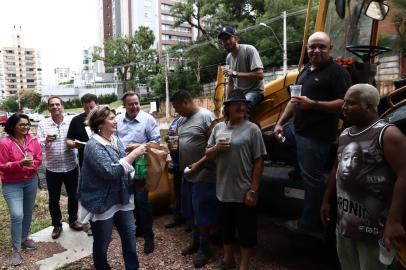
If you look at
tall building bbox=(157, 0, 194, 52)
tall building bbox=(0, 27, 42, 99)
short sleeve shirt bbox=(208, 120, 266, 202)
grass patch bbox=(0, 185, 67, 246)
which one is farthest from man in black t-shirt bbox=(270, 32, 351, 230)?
tall building bbox=(0, 27, 42, 99)

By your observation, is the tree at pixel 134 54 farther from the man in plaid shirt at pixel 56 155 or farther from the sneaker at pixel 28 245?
the sneaker at pixel 28 245

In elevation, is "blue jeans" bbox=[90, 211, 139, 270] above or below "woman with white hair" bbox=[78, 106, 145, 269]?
below

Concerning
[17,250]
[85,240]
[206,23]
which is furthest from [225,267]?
[206,23]

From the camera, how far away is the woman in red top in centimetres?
429

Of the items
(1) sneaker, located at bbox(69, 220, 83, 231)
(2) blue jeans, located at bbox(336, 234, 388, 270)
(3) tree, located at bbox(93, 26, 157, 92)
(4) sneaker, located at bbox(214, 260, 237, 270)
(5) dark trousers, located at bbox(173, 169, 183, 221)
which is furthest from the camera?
(3) tree, located at bbox(93, 26, 157, 92)

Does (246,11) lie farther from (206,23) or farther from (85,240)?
(85,240)

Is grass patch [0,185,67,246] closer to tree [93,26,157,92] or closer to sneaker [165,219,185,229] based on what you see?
sneaker [165,219,185,229]

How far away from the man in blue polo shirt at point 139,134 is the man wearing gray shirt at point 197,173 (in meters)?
0.44

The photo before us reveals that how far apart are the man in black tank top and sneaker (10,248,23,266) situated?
3.60m

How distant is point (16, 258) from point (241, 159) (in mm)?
2886

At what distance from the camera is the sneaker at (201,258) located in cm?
398

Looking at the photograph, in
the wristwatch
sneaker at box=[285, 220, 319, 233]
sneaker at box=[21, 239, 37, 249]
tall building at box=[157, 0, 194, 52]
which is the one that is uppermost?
tall building at box=[157, 0, 194, 52]

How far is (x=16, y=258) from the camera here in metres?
4.27

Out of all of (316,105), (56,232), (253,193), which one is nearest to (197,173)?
(253,193)
